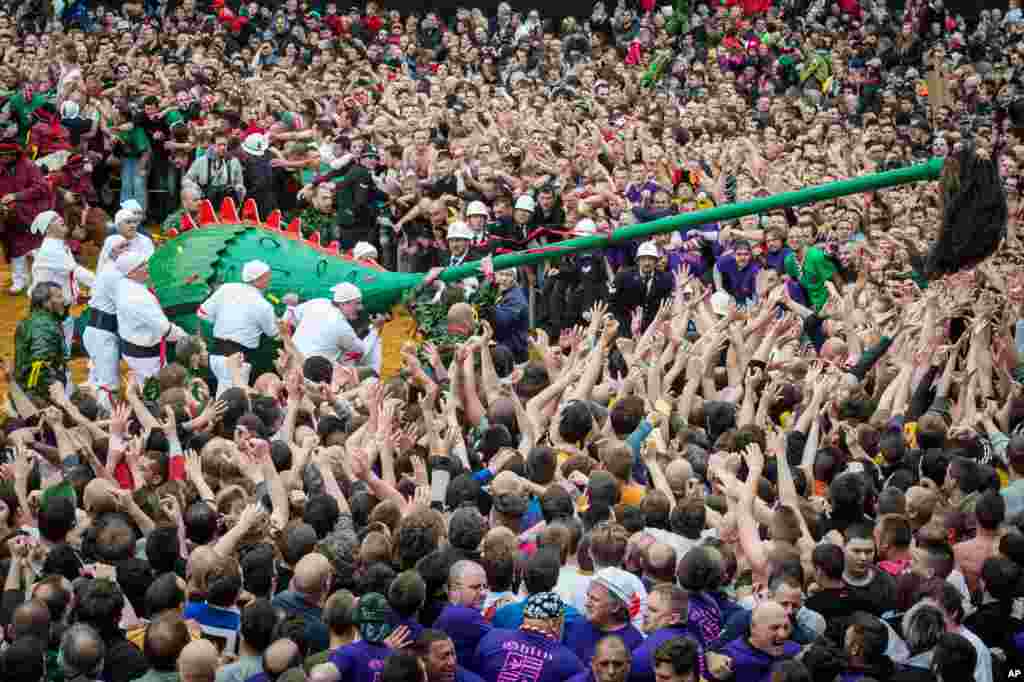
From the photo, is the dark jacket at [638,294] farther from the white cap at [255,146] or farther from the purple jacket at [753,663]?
the purple jacket at [753,663]

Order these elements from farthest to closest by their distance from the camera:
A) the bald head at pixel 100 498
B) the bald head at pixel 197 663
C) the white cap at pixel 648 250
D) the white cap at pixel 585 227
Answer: the white cap at pixel 648 250 → the white cap at pixel 585 227 → the bald head at pixel 100 498 → the bald head at pixel 197 663

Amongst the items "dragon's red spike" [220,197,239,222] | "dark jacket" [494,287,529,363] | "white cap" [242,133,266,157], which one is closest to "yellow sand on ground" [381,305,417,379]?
"dark jacket" [494,287,529,363]

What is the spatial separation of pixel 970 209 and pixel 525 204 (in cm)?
608

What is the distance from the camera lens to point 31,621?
18.1 ft

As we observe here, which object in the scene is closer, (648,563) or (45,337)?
(648,563)

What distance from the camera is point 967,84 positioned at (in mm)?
23516

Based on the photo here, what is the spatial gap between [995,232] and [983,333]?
0.72 m

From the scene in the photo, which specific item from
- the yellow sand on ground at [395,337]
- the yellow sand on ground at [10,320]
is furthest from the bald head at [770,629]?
the yellow sand on ground at [10,320]

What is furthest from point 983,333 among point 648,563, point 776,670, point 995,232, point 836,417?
point 776,670

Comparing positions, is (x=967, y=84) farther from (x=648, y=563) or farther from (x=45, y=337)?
(x=648, y=563)

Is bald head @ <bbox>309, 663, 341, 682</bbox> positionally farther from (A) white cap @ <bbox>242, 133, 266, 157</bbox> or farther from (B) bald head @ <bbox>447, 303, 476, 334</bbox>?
(A) white cap @ <bbox>242, 133, 266, 157</bbox>

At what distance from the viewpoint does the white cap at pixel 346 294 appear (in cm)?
1184

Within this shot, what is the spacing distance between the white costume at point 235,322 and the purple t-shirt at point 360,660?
241 inches

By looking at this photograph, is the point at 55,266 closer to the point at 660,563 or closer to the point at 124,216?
the point at 124,216
